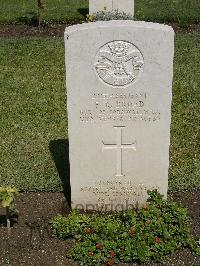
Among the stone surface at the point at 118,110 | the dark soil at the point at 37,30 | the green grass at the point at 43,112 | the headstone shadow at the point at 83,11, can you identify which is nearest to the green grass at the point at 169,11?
the dark soil at the point at 37,30

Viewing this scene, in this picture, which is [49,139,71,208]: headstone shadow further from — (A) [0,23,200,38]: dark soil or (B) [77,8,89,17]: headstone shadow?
(B) [77,8,89,17]: headstone shadow

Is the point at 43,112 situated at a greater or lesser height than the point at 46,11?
lesser

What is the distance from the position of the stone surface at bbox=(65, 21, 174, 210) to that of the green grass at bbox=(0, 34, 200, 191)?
0.76 m

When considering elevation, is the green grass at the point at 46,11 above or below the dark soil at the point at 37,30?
above

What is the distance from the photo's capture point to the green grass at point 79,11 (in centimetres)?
1321

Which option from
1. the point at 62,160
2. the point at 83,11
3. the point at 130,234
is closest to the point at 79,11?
the point at 83,11

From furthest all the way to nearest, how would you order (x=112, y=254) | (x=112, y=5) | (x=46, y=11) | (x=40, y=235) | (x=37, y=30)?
(x=46, y=11), (x=37, y=30), (x=112, y=5), (x=40, y=235), (x=112, y=254)

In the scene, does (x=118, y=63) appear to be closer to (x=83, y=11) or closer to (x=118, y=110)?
(x=118, y=110)

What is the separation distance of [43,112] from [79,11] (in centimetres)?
636

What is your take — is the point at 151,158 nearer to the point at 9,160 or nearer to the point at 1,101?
the point at 9,160

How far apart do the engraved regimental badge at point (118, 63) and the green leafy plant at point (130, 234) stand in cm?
124

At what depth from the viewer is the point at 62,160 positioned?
21.9ft

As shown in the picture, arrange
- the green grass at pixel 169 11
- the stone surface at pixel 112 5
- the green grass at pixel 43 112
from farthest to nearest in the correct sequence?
the green grass at pixel 169 11 → the stone surface at pixel 112 5 → the green grass at pixel 43 112

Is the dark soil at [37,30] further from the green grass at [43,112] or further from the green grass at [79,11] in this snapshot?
the green grass at [43,112]
